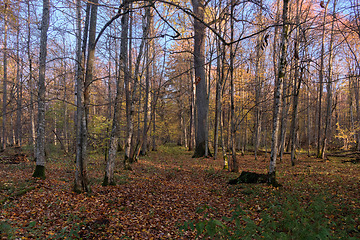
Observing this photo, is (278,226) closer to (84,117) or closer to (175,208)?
(175,208)

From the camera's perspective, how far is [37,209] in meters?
4.76

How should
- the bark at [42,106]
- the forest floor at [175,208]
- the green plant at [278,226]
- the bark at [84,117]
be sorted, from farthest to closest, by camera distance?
1. the bark at [42,106]
2. the bark at [84,117]
3. the forest floor at [175,208]
4. the green plant at [278,226]

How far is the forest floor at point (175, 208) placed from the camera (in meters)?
3.52

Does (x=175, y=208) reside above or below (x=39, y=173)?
below

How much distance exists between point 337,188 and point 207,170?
510cm

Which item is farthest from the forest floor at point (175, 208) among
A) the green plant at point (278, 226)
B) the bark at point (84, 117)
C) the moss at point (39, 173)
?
the bark at point (84, 117)

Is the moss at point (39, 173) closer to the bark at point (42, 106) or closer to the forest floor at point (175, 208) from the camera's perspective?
the bark at point (42, 106)

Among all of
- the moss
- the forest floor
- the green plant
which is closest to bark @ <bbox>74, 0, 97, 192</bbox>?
the forest floor

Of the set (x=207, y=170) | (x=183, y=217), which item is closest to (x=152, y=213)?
(x=183, y=217)

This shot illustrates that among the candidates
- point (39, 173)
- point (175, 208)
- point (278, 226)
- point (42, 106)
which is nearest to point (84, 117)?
point (42, 106)

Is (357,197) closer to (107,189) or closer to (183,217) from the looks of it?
(183,217)

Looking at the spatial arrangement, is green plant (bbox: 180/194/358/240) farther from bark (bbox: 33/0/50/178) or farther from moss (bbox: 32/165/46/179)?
bark (bbox: 33/0/50/178)

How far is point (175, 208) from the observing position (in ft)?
18.0

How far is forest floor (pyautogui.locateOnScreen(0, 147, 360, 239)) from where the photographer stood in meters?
3.52
